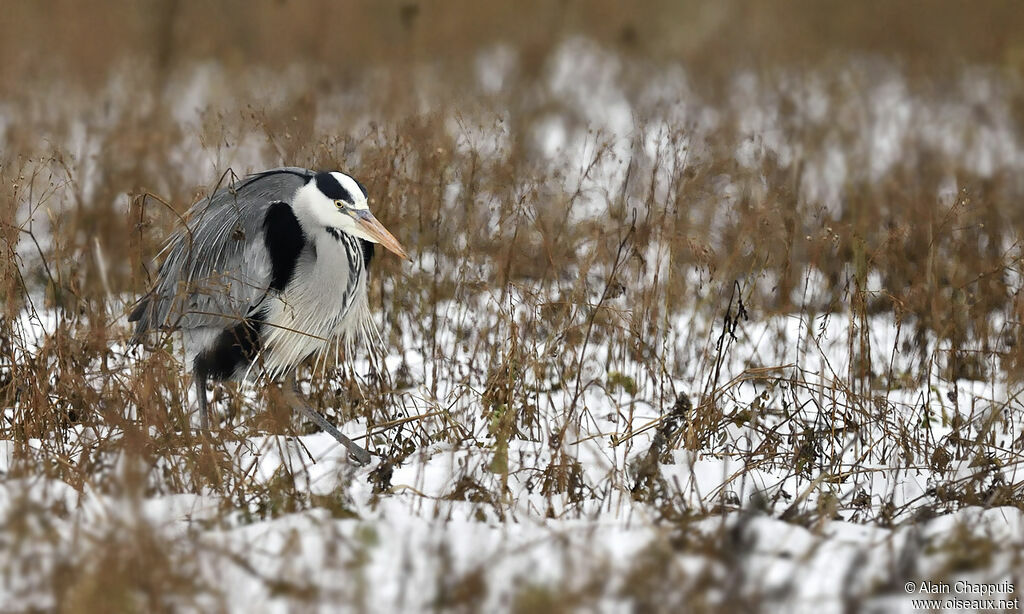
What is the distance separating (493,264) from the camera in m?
5.03

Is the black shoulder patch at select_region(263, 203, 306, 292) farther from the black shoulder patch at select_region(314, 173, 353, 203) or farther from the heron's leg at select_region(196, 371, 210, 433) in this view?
the heron's leg at select_region(196, 371, 210, 433)

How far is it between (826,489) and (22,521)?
2254 millimetres

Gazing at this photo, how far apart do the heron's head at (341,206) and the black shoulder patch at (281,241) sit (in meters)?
0.07

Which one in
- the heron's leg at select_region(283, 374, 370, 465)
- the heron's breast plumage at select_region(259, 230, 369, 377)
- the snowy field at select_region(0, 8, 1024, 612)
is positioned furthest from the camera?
the heron's breast plumage at select_region(259, 230, 369, 377)

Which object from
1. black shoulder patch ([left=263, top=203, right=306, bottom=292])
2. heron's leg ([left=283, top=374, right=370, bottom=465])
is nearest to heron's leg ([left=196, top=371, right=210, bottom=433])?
heron's leg ([left=283, top=374, right=370, bottom=465])

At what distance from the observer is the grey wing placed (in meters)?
3.78

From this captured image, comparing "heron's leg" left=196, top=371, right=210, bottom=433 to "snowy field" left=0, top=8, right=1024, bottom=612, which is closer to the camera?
"snowy field" left=0, top=8, right=1024, bottom=612

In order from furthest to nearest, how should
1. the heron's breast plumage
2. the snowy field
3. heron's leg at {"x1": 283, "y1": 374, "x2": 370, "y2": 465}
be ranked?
1. the heron's breast plumage
2. heron's leg at {"x1": 283, "y1": 374, "x2": 370, "y2": 465}
3. the snowy field

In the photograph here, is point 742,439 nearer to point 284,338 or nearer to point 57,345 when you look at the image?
point 284,338

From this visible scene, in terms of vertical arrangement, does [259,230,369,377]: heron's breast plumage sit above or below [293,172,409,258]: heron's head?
below

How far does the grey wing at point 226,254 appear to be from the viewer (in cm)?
378

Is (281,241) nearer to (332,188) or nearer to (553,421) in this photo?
(332,188)

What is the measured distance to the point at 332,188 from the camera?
3732 millimetres

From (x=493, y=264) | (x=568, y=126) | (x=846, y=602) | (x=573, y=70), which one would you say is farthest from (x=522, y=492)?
(x=573, y=70)
